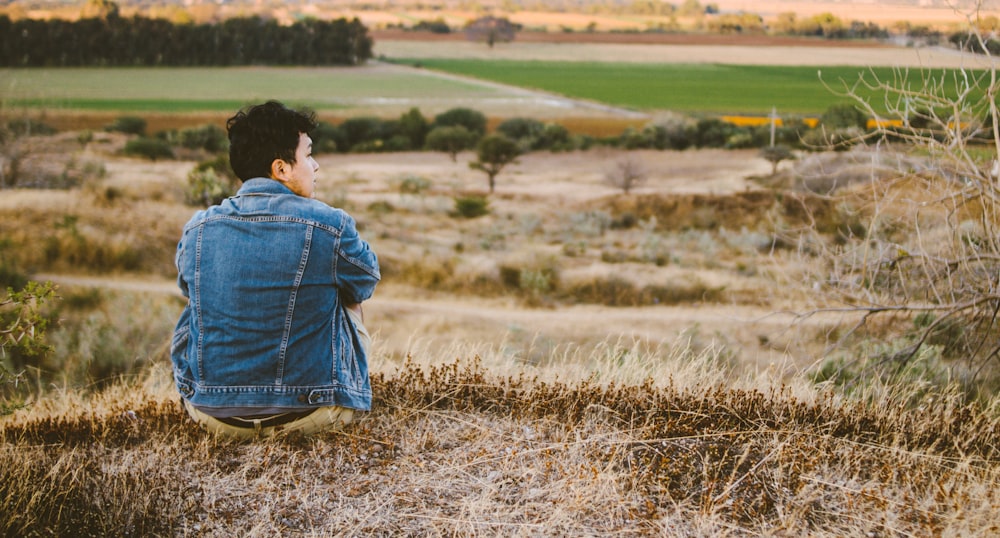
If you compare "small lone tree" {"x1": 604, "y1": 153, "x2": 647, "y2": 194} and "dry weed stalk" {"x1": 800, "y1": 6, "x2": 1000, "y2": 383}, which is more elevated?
"dry weed stalk" {"x1": 800, "y1": 6, "x2": 1000, "y2": 383}

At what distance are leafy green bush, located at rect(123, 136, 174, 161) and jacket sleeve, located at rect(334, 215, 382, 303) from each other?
2187 centimetres

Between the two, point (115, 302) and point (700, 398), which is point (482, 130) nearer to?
point (115, 302)

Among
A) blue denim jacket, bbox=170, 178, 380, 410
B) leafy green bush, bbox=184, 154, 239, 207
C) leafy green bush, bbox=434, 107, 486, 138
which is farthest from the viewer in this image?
leafy green bush, bbox=434, 107, 486, 138

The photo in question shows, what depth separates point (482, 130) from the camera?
24.5 meters

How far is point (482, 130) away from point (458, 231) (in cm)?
487

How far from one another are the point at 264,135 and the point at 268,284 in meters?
0.59

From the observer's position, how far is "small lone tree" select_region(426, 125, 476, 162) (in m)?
23.9

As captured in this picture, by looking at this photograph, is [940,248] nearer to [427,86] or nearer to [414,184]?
[414,184]

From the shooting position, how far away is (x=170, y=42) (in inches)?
854

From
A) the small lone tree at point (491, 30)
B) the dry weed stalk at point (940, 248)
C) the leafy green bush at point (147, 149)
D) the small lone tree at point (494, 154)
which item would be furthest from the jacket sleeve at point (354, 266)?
the small lone tree at point (491, 30)

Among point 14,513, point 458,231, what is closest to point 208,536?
point 14,513

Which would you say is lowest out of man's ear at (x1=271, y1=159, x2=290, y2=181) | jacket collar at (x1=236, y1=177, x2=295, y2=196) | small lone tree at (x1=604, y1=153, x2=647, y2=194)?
small lone tree at (x1=604, y1=153, x2=647, y2=194)

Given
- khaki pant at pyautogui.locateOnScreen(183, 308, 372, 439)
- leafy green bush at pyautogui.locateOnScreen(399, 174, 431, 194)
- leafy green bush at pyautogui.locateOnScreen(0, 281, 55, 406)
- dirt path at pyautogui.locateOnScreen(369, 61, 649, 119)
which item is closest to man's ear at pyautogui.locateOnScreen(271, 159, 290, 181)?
khaki pant at pyautogui.locateOnScreen(183, 308, 372, 439)

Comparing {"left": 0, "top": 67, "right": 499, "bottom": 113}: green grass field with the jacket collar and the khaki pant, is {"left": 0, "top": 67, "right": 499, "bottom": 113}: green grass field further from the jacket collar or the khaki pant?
the jacket collar
